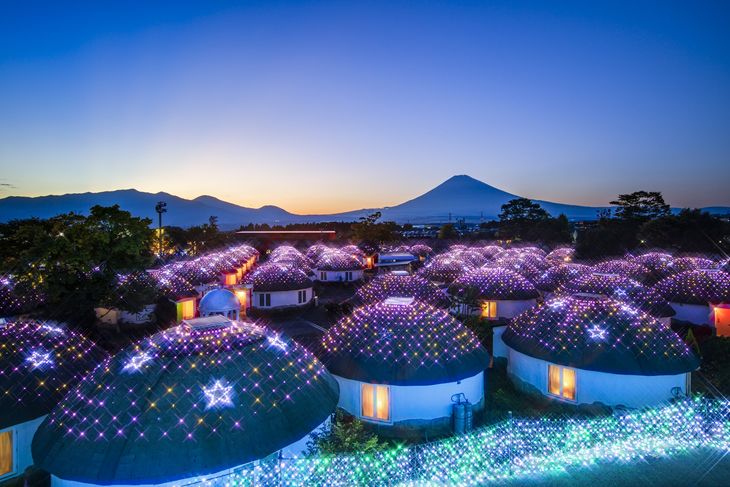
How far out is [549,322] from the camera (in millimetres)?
16406

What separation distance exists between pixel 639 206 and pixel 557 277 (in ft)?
166

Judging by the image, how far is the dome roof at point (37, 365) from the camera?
428 inches

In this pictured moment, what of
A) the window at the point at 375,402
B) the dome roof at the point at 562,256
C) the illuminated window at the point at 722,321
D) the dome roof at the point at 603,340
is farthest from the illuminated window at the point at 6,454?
the dome roof at the point at 562,256

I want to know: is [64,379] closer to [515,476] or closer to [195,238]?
[515,476]

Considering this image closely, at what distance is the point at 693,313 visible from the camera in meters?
26.2

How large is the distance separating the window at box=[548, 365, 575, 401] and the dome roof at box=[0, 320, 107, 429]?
15930mm

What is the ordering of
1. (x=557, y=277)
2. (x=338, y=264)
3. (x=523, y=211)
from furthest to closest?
(x=523, y=211) < (x=338, y=264) < (x=557, y=277)

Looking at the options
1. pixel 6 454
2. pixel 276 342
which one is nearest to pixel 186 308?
pixel 6 454

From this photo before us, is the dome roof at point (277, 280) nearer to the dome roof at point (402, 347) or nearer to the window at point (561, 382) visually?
the dome roof at point (402, 347)

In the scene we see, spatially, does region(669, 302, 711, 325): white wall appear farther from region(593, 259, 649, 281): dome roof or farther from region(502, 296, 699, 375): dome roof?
region(502, 296, 699, 375): dome roof

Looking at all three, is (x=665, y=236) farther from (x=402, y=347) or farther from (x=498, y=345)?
(x=402, y=347)

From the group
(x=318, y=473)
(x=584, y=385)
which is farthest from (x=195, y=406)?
(x=584, y=385)

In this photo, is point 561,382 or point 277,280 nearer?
point 561,382

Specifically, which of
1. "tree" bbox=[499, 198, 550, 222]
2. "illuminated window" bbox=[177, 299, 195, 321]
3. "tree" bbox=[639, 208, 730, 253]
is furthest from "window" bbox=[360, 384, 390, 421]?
"tree" bbox=[499, 198, 550, 222]
